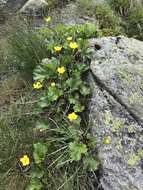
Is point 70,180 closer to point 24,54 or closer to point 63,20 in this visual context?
point 24,54

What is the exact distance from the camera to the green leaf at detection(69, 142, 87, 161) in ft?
10.3

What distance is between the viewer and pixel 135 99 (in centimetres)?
337

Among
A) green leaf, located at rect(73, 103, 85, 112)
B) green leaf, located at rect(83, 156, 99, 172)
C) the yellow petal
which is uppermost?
the yellow petal

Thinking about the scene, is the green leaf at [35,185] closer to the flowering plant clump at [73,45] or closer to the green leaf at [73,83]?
the green leaf at [73,83]

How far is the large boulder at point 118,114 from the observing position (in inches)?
122

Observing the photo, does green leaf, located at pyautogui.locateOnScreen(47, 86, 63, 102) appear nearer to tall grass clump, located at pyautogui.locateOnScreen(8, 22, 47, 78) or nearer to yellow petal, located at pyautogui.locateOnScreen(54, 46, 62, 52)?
yellow petal, located at pyautogui.locateOnScreen(54, 46, 62, 52)

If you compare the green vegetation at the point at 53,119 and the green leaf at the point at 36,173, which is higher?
the green vegetation at the point at 53,119

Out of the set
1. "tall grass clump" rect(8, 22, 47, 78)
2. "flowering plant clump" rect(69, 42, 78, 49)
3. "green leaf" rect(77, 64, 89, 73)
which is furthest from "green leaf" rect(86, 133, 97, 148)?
"tall grass clump" rect(8, 22, 47, 78)

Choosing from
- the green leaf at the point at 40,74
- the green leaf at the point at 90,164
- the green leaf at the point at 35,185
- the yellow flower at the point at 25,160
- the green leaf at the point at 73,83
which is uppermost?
the green leaf at the point at 40,74

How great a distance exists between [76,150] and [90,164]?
6.6 inches

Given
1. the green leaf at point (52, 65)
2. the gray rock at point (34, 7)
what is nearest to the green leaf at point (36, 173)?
the green leaf at point (52, 65)

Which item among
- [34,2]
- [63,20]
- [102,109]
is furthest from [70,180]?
[34,2]

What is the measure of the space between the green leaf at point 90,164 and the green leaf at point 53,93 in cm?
67

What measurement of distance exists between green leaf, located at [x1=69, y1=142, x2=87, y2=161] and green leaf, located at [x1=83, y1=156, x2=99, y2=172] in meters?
0.07
